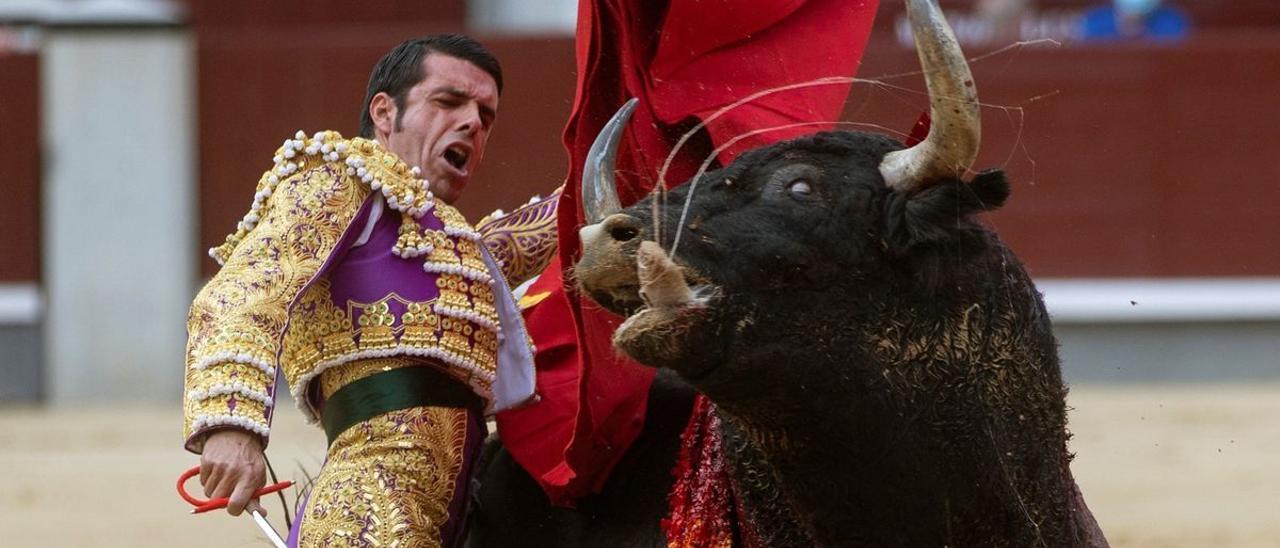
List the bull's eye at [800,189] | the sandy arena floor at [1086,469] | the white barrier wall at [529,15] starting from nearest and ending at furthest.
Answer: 1. the bull's eye at [800,189]
2. the sandy arena floor at [1086,469]
3. the white barrier wall at [529,15]

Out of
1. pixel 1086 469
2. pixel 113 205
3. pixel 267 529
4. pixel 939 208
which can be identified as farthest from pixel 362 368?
pixel 113 205

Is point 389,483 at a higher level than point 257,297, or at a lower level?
lower

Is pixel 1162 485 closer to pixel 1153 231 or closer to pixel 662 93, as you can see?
pixel 1153 231

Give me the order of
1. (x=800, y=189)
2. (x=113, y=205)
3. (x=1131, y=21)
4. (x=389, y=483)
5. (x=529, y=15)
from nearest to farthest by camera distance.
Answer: (x=800, y=189) < (x=389, y=483) < (x=113, y=205) < (x=1131, y=21) < (x=529, y=15)

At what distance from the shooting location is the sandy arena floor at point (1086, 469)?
599 centimetres

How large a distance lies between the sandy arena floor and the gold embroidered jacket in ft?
7.74

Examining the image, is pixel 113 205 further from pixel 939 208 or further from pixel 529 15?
pixel 939 208

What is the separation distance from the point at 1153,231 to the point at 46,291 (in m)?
4.98

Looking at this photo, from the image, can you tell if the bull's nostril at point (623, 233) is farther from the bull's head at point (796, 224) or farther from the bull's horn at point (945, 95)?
the bull's horn at point (945, 95)

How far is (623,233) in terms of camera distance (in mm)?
2107

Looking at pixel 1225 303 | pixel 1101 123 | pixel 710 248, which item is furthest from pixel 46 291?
pixel 710 248

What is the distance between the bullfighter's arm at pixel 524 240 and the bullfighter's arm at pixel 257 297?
1.14ft

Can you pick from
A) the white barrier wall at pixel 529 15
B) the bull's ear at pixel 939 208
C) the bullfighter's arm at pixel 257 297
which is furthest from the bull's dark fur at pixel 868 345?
the white barrier wall at pixel 529 15

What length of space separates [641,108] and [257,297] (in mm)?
630
